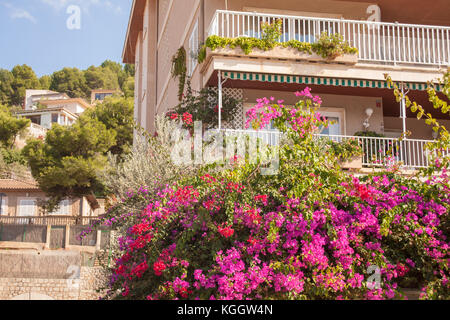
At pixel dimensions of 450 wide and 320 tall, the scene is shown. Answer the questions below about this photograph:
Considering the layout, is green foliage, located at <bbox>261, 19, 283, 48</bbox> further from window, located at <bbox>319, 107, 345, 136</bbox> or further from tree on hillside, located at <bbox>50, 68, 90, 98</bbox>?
tree on hillside, located at <bbox>50, 68, 90, 98</bbox>

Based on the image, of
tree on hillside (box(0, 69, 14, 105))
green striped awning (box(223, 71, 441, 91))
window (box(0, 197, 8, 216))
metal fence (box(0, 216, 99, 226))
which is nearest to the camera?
green striped awning (box(223, 71, 441, 91))

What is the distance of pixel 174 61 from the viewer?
17.6 meters

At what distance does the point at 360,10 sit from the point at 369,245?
10.5m

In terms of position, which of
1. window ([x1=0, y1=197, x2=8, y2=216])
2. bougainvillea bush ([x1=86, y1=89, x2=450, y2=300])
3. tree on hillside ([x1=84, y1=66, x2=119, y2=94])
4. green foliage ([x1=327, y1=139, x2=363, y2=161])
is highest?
tree on hillside ([x1=84, y1=66, x2=119, y2=94])

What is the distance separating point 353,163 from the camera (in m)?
12.5

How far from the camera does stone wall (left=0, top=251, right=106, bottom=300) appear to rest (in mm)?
20234

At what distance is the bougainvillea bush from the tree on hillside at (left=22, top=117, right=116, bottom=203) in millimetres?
23698

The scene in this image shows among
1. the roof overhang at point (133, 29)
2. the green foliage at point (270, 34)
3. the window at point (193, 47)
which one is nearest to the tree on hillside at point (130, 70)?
the roof overhang at point (133, 29)

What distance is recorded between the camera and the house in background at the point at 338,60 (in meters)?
12.7

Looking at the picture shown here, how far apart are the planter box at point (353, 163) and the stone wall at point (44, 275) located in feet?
36.9

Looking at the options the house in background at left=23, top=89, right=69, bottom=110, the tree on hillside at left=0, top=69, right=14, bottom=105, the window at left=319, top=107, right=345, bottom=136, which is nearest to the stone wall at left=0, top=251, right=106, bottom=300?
the window at left=319, top=107, right=345, bottom=136

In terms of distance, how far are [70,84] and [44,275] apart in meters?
78.3
